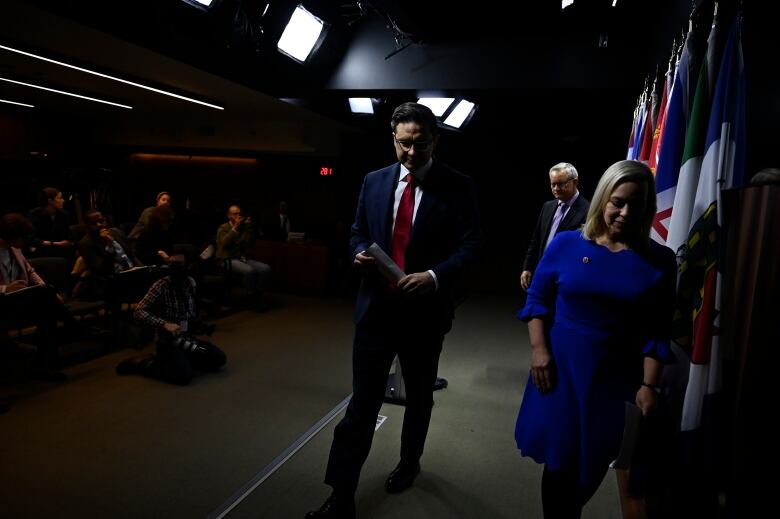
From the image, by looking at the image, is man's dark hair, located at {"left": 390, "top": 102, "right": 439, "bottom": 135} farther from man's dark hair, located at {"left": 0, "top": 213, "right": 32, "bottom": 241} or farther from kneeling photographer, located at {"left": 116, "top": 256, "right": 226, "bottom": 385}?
man's dark hair, located at {"left": 0, "top": 213, "right": 32, "bottom": 241}

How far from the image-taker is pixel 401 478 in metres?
2.43

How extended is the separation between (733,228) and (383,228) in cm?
120

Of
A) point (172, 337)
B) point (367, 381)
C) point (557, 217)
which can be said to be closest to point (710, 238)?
point (367, 381)

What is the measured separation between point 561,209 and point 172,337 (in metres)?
3.07

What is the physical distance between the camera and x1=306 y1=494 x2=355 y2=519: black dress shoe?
2.03 m

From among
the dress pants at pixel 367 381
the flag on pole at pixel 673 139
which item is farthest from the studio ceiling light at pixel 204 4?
the flag on pole at pixel 673 139

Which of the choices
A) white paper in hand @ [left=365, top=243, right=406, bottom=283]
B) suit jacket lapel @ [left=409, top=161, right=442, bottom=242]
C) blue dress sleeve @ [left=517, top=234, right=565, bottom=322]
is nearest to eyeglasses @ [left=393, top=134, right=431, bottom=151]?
suit jacket lapel @ [left=409, top=161, right=442, bottom=242]

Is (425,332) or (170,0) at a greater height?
(170,0)

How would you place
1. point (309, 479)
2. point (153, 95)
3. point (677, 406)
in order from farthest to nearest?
point (153, 95) < point (309, 479) < point (677, 406)

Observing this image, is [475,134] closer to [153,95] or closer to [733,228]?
[153,95]

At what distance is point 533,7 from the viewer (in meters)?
4.19

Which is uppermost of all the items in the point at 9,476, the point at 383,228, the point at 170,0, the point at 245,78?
the point at 170,0

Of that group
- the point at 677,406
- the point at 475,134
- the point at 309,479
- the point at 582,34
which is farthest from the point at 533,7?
the point at 475,134

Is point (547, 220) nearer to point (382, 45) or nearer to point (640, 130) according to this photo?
point (640, 130)
